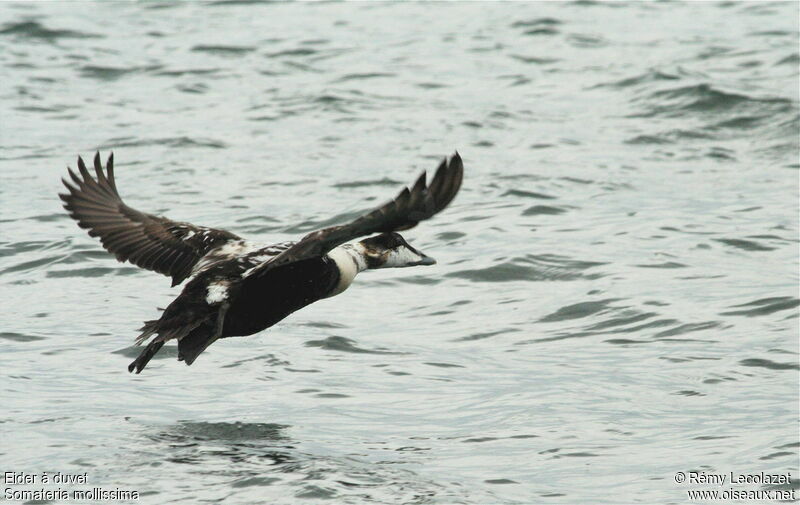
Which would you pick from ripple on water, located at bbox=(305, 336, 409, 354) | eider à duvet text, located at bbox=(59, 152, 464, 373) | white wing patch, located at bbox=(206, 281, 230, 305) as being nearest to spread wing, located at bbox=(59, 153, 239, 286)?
eider à duvet text, located at bbox=(59, 152, 464, 373)

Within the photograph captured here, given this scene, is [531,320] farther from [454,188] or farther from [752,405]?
[454,188]

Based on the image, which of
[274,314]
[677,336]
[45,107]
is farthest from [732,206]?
[45,107]

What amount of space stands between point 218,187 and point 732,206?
4401 millimetres

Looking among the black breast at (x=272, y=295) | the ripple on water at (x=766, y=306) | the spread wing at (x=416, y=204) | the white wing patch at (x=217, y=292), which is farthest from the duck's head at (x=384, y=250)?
the ripple on water at (x=766, y=306)

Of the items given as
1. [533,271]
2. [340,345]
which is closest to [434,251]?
[533,271]

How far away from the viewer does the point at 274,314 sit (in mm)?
6754

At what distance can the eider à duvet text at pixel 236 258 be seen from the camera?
564 cm

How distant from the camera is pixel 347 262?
7012 mm

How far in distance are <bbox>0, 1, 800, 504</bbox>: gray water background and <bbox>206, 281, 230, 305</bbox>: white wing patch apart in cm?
61

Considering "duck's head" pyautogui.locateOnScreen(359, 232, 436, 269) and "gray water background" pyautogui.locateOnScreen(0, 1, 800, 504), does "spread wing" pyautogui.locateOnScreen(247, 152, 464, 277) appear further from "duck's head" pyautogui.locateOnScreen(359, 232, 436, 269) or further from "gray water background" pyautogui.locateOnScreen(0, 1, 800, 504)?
"duck's head" pyautogui.locateOnScreen(359, 232, 436, 269)

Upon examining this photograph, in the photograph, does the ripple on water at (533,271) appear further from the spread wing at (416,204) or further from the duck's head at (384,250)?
the spread wing at (416,204)

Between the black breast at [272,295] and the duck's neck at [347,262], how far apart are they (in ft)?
0.41

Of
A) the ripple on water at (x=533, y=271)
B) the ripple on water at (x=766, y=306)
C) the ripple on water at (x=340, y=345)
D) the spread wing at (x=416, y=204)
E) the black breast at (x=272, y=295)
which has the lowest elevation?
the ripple on water at (x=766, y=306)

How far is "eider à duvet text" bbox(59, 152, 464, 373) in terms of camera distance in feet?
18.5
